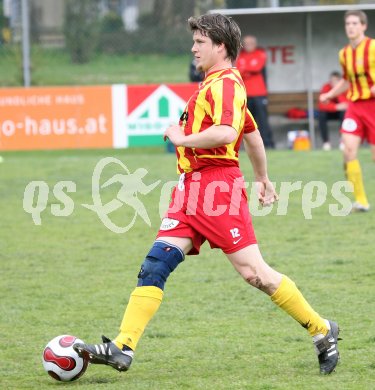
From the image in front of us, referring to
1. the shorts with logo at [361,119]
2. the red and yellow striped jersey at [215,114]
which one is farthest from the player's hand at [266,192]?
the shorts with logo at [361,119]

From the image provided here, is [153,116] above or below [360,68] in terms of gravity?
below

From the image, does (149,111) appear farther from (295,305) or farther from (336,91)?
(295,305)

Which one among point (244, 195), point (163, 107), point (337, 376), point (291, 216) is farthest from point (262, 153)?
point (163, 107)

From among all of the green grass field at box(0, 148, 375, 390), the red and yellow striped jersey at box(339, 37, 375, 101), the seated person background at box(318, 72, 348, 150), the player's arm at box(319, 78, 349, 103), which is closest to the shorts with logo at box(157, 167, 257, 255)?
the green grass field at box(0, 148, 375, 390)

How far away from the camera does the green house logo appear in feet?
53.2

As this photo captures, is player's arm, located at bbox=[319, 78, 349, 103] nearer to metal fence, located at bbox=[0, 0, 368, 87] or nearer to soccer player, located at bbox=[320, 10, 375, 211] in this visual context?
soccer player, located at bbox=[320, 10, 375, 211]

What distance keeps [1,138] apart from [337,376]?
12148 mm

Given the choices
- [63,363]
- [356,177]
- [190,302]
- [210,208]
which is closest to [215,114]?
[210,208]

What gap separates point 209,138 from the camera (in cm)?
457

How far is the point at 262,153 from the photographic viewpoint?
5.08 meters

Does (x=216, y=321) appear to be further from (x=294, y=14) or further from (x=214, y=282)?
(x=294, y=14)

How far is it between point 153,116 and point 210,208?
37.8ft

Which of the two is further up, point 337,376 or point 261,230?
point 337,376

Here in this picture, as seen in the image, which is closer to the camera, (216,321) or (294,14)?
(216,321)
